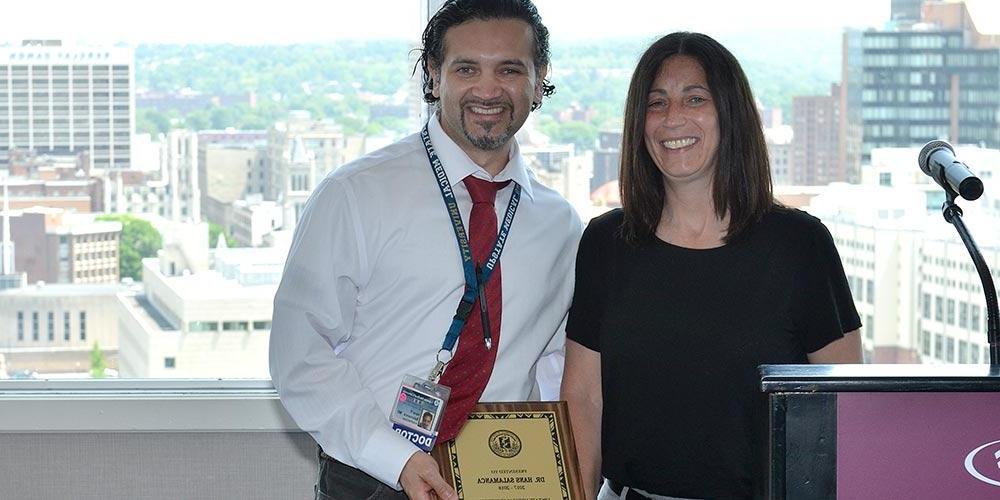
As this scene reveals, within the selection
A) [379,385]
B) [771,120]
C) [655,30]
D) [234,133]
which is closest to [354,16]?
[234,133]

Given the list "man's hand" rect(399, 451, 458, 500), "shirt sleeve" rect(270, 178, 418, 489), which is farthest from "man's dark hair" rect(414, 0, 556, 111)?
"man's hand" rect(399, 451, 458, 500)

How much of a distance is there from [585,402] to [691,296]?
0.29m

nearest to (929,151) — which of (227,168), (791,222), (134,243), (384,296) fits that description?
(791,222)

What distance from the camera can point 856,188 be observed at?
323 cm

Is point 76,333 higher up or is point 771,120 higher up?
point 771,120

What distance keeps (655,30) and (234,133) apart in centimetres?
123

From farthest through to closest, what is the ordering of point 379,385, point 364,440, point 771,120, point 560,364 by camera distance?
point 771,120
point 560,364
point 379,385
point 364,440

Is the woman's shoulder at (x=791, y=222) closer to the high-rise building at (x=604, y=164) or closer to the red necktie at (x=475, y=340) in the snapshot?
the red necktie at (x=475, y=340)

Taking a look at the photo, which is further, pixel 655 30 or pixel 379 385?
pixel 655 30

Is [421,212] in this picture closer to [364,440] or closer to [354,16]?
[364,440]

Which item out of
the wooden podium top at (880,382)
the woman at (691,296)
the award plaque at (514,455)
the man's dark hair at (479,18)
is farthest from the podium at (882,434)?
the man's dark hair at (479,18)

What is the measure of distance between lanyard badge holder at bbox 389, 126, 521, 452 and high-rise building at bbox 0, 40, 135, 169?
141cm

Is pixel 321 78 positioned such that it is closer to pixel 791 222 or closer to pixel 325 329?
pixel 325 329

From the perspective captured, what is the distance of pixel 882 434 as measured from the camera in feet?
4.06
